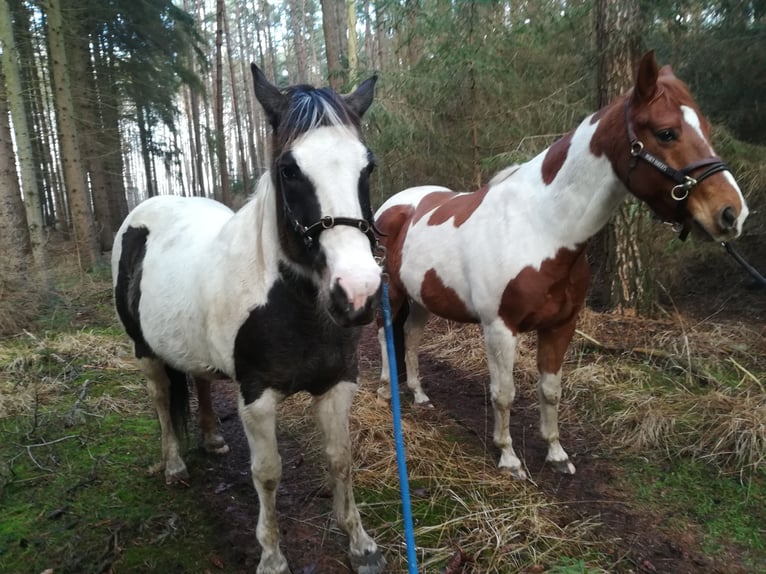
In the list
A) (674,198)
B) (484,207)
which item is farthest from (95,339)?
(674,198)

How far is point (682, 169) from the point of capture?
2.08 m

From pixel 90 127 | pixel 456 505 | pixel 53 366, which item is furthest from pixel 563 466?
pixel 90 127

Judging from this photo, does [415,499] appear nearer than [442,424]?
Yes

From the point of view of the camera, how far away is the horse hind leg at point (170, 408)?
299cm

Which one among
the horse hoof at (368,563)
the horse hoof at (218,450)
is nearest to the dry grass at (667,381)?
the horse hoof at (368,563)

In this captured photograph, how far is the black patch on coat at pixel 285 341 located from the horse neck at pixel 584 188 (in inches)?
58.9

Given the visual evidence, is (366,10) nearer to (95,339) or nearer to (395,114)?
(395,114)

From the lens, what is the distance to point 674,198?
2080mm

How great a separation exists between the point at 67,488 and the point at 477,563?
2468 millimetres

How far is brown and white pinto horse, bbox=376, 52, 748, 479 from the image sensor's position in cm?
209

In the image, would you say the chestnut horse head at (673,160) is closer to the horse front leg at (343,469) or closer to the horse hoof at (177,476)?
the horse front leg at (343,469)

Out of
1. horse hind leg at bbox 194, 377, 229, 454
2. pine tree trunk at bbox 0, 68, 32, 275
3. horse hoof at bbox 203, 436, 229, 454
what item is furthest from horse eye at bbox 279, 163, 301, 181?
pine tree trunk at bbox 0, 68, 32, 275

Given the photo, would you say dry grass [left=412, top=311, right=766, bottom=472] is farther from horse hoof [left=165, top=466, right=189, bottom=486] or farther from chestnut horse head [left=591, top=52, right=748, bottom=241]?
horse hoof [left=165, top=466, right=189, bottom=486]

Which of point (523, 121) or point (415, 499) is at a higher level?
point (523, 121)
